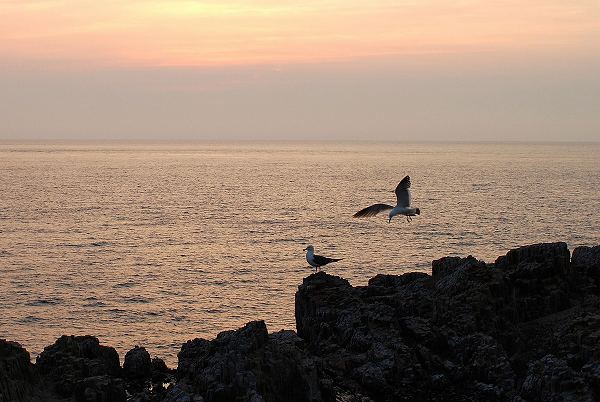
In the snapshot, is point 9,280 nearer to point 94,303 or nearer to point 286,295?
point 94,303

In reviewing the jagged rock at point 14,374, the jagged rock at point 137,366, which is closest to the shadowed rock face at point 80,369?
the jagged rock at point 137,366

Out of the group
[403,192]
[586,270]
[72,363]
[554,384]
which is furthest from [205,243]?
[554,384]

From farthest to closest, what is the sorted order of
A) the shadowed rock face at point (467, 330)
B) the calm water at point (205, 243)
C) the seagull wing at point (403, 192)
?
the calm water at point (205, 243) → the seagull wing at point (403, 192) → the shadowed rock face at point (467, 330)

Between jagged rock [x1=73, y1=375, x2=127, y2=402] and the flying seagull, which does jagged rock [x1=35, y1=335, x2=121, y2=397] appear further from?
the flying seagull

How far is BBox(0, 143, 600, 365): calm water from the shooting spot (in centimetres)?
4072

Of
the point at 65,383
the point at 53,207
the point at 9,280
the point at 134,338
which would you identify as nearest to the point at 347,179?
the point at 53,207

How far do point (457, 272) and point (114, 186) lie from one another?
116m

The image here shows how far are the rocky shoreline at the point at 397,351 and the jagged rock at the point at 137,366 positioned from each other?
42mm

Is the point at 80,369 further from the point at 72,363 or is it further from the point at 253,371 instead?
the point at 253,371

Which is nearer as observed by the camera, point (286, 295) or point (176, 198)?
point (286, 295)

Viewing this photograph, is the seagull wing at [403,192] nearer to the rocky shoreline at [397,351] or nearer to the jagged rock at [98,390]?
the rocky shoreline at [397,351]

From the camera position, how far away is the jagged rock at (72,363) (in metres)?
23.8

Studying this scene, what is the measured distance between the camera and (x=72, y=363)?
Answer: 24484 mm

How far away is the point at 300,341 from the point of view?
27.2 metres
